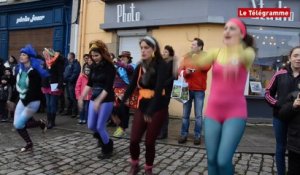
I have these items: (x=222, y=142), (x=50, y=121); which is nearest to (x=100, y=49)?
(x=222, y=142)

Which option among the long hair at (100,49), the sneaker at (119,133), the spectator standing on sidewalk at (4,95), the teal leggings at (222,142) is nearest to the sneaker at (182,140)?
the sneaker at (119,133)

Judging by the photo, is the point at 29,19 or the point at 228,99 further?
the point at 29,19

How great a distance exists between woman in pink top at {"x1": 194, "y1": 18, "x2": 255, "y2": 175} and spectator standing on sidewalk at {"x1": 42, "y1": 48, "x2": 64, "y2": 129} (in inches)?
236

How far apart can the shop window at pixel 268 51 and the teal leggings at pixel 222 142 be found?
7.40 meters

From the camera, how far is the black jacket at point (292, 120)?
435 cm

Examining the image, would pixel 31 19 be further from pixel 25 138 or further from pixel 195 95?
pixel 195 95

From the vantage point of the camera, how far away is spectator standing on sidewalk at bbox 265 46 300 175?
480 centimetres

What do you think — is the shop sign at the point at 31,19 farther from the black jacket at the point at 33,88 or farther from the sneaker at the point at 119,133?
the black jacket at the point at 33,88

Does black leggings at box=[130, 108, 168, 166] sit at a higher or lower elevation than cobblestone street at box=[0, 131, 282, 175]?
higher

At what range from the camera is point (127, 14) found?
41.7ft

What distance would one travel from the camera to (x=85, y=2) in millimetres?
13938

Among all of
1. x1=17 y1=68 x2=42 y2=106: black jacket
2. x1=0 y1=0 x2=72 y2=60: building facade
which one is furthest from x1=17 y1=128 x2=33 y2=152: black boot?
x1=0 y1=0 x2=72 y2=60: building facade

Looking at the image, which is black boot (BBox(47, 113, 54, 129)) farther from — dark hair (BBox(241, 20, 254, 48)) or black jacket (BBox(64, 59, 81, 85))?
dark hair (BBox(241, 20, 254, 48))

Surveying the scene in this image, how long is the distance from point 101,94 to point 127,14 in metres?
6.90
